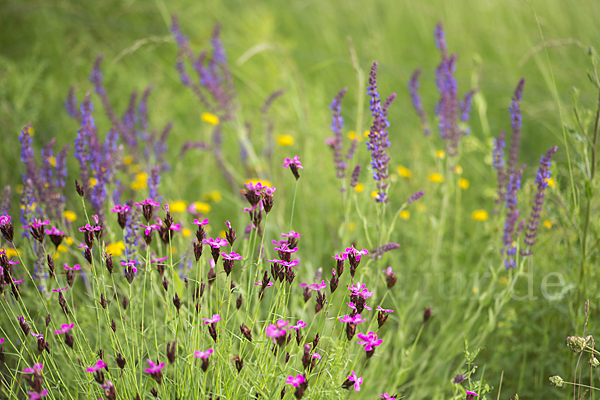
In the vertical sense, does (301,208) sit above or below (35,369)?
below

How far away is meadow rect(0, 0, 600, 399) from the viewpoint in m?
1.20

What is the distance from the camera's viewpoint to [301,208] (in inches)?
114

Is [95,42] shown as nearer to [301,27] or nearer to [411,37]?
[301,27]

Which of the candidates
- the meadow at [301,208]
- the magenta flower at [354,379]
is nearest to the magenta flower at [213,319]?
the meadow at [301,208]

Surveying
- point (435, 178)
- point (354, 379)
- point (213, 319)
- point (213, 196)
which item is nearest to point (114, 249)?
point (213, 319)

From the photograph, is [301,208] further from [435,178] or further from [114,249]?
[114,249]

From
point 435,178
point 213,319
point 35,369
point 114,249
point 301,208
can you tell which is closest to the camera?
point 35,369

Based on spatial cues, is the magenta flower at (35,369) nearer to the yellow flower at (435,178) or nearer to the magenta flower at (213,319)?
the magenta flower at (213,319)

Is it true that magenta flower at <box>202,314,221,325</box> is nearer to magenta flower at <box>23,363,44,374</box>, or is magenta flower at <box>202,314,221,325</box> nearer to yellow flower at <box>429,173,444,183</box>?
magenta flower at <box>23,363,44,374</box>

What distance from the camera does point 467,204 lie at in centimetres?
320

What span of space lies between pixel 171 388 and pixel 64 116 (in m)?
2.84

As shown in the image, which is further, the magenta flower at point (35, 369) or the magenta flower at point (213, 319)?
the magenta flower at point (213, 319)

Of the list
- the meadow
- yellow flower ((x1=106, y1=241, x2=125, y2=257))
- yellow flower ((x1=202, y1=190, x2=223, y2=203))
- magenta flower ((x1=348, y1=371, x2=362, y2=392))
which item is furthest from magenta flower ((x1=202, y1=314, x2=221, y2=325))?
yellow flower ((x1=202, y1=190, x2=223, y2=203))

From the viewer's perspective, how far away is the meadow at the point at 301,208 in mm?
1198
